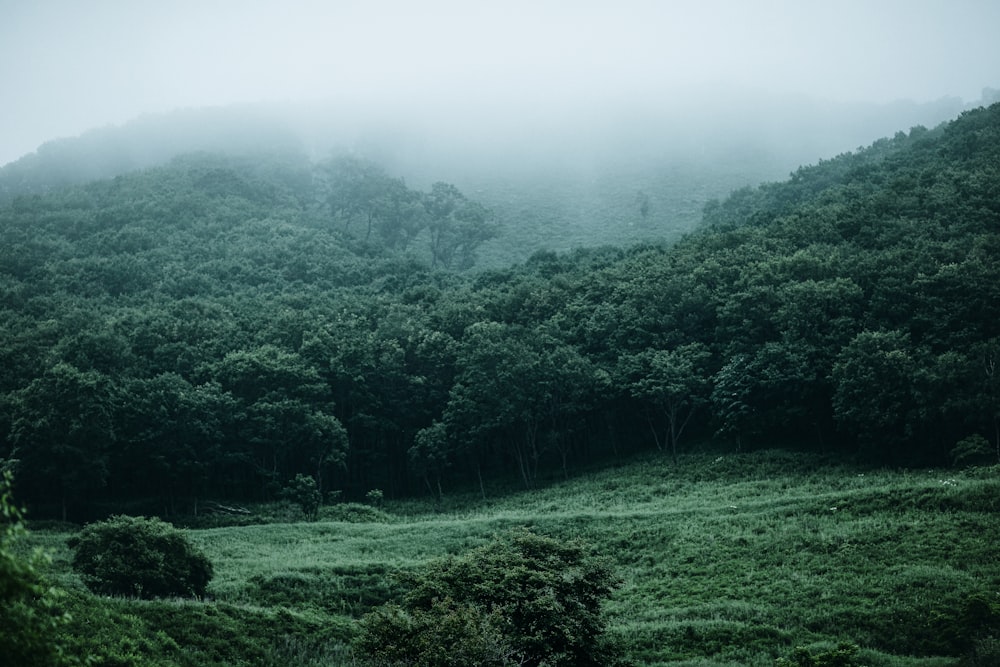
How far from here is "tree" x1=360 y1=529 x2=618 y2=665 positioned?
1989cm

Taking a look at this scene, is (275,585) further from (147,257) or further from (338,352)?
(147,257)

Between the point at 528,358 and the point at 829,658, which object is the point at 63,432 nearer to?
the point at 528,358

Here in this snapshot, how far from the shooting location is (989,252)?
183ft

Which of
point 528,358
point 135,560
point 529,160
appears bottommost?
point 135,560

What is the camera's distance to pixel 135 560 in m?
27.7

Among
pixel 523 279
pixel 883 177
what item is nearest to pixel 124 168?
pixel 523 279

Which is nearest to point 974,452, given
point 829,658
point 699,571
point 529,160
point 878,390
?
point 878,390

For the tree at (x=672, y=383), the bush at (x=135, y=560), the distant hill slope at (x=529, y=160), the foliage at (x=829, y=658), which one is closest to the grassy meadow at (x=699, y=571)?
the bush at (x=135, y=560)

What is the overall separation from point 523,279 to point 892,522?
5549 cm

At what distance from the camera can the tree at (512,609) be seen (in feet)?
65.3

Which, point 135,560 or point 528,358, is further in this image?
point 528,358

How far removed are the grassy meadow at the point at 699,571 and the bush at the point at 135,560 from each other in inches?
41.5

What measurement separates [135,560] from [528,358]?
38.2 metres

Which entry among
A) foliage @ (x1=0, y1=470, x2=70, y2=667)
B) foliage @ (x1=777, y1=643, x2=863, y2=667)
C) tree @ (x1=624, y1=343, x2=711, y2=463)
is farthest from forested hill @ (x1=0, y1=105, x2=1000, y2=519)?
foliage @ (x1=0, y1=470, x2=70, y2=667)
